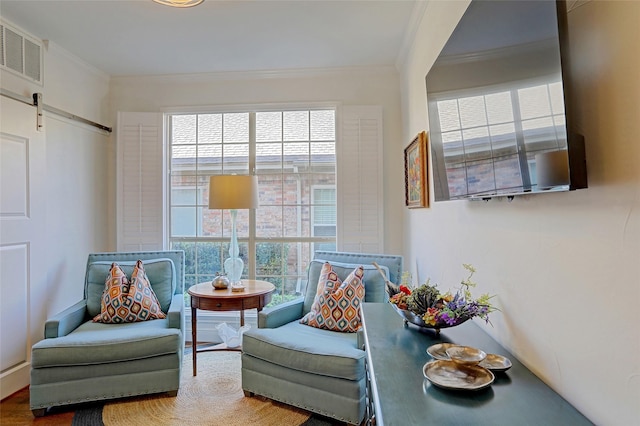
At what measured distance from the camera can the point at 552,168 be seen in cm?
84

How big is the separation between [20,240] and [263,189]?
187cm

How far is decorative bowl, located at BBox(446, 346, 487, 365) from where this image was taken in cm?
104

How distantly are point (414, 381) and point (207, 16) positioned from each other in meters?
2.51

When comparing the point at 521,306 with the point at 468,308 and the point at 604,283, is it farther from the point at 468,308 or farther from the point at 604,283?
the point at 604,283

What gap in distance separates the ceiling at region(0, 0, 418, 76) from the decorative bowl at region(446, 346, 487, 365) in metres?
2.13

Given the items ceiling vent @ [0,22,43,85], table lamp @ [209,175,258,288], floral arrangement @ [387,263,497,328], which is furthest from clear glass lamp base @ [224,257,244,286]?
ceiling vent @ [0,22,43,85]

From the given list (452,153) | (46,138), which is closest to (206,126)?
(46,138)

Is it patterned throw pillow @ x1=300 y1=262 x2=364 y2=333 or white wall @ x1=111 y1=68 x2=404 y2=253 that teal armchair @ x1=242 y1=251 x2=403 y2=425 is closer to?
patterned throw pillow @ x1=300 y1=262 x2=364 y2=333

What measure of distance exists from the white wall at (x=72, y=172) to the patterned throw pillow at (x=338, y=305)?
208 cm

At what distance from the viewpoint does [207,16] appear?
2.48 m

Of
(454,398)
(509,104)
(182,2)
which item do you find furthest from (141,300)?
(509,104)

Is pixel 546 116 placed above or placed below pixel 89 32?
below

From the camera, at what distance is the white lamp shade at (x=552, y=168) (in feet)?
2.62

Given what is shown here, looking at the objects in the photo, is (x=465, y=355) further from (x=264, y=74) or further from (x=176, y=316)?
(x=264, y=74)
